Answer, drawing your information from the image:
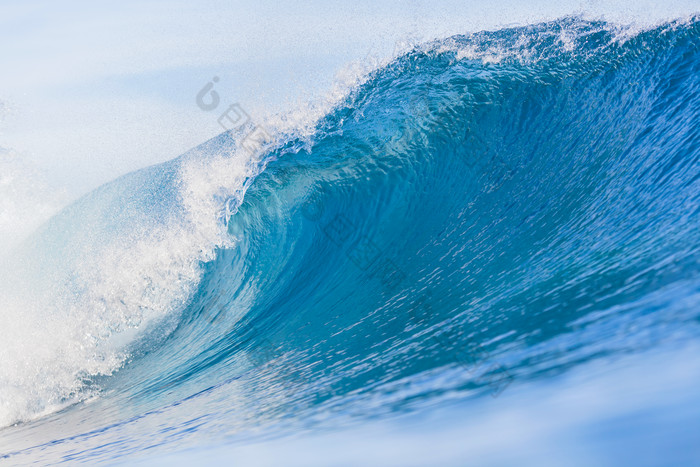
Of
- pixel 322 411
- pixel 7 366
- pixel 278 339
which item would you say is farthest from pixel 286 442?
pixel 7 366

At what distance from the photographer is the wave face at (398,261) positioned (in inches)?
99.6

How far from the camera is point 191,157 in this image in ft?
26.7

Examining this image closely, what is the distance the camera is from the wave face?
2.53m

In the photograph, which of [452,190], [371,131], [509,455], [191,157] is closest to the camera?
[509,455]

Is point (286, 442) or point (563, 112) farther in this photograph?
point (563, 112)

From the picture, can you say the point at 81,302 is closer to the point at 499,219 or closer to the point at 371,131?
the point at 371,131

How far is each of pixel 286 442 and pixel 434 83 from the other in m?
6.01

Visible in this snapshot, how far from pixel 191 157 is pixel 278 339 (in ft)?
16.1

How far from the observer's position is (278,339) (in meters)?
4.28

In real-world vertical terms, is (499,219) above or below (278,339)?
below

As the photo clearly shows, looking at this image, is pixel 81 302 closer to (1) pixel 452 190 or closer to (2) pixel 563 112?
(1) pixel 452 190

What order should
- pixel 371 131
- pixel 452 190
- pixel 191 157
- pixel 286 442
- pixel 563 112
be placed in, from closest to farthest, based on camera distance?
1. pixel 286 442
2. pixel 452 190
3. pixel 563 112
4. pixel 371 131
5. pixel 191 157

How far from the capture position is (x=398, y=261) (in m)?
4.62

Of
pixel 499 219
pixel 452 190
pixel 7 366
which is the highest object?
pixel 7 366
